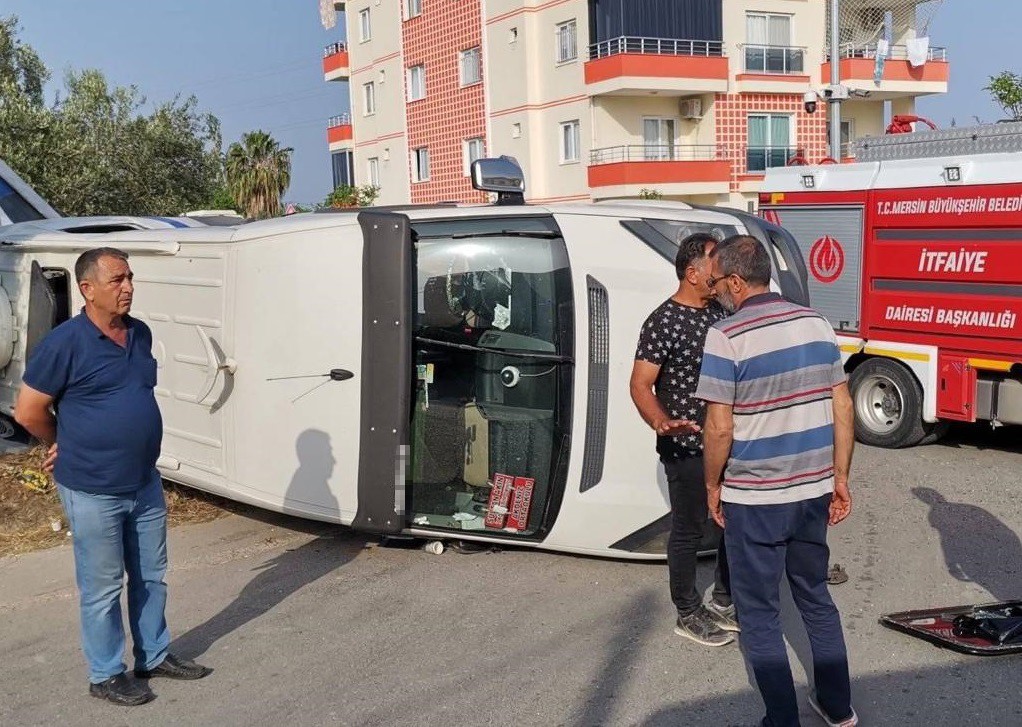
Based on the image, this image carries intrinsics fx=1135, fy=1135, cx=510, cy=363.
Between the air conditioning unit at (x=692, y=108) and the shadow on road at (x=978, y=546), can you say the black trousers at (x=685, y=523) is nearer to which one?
the shadow on road at (x=978, y=546)

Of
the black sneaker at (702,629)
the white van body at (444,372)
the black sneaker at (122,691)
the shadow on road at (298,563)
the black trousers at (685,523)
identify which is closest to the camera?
the black sneaker at (122,691)

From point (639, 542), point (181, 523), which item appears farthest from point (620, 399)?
point (181, 523)

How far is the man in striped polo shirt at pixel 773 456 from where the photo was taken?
3957 millimetres

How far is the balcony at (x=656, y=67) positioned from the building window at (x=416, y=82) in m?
9.13

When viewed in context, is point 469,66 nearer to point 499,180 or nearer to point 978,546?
point 499,180

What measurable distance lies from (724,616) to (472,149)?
3272 cm

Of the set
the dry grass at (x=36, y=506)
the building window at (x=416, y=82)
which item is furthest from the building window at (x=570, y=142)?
the dry grass at (x=36, y=506)

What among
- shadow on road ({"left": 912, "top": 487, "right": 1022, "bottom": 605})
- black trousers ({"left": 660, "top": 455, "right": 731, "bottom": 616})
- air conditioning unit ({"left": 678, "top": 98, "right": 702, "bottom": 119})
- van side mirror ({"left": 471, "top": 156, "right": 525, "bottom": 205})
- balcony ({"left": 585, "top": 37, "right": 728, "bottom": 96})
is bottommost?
shadow on road ({"left": 912, "top": 487, "right": 1022, "bottom": 605})

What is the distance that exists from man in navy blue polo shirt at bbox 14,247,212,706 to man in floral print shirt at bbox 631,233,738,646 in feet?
6.84

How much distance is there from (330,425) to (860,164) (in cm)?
640

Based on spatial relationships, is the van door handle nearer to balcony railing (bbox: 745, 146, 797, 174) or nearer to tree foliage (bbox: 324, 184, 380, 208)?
balcony railing (bbox: 745, 146, 797, 174)

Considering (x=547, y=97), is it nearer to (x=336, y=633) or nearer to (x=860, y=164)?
(x=860, y=164)

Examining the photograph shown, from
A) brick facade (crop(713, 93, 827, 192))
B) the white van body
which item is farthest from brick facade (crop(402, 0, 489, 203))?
the white van body

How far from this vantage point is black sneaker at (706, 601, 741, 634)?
525cm
